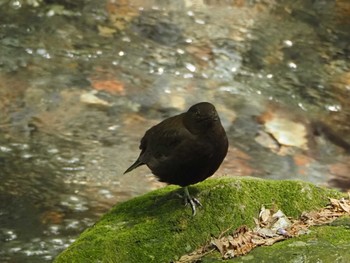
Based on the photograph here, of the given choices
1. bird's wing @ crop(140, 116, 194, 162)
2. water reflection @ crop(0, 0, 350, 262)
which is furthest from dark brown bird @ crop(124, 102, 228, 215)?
water reflection @ crop(0, 0, 350, 262)

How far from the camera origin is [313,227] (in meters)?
3.62

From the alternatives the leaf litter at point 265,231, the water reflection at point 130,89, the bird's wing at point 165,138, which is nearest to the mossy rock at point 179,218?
the leaf litter at point 265,231

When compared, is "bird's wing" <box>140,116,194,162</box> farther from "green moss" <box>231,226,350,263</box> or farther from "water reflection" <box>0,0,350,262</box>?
"water reflection" <box>0,0,350,262</box>

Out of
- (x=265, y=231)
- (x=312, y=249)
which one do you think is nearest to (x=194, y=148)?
(x=265, y=231)

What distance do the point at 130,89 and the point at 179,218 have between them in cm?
531

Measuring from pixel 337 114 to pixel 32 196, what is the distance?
13.6ft

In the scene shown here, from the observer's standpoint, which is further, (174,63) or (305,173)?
(174,63)

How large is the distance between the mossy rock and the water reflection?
2.23 m

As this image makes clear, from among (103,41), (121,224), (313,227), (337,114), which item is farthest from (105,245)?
(103,41)

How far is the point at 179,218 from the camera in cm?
374

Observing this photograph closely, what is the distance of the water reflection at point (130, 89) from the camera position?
269 inches

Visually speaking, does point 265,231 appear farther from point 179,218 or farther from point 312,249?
point 179,218

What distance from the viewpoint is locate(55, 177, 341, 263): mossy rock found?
3578 millimetres

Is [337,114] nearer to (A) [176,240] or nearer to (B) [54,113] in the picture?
(B) [54,113]
